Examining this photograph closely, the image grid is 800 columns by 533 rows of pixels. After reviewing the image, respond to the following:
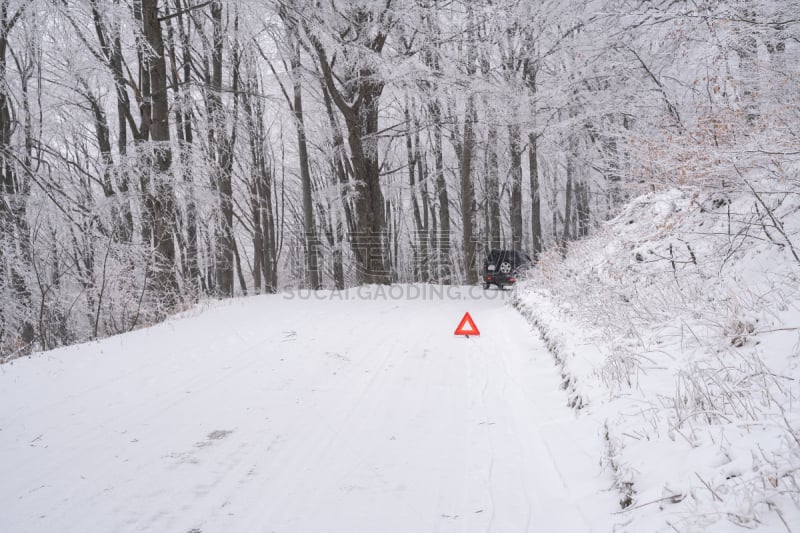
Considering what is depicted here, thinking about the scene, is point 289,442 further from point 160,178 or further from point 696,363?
point 160,178

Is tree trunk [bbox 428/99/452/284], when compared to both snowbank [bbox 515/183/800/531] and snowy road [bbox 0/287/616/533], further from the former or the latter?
snowy road [bbox 0/287/616/533]

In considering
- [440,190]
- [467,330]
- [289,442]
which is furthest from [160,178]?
[440,190]

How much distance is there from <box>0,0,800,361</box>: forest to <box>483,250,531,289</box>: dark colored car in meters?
1.85

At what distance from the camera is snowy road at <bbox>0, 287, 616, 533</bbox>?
2.69 metres

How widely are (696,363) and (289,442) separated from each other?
335cm

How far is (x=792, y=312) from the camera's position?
11.5 ft

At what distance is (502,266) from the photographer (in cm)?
1702

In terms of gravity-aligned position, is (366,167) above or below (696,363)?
above

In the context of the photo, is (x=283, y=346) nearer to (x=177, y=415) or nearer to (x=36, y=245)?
(x=177, y=415)

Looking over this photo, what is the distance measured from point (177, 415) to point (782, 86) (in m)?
8.02

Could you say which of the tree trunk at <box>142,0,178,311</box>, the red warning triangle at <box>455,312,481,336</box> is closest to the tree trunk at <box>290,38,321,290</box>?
the tree trunk at <box>142,0,178,311</box>

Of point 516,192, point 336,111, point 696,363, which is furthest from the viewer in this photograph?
point 516,192

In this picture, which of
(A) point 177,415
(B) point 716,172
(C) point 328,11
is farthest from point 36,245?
(B) point 716,172

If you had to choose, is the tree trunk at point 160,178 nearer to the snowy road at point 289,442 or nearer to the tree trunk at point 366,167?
the snowy road at point 289,442
